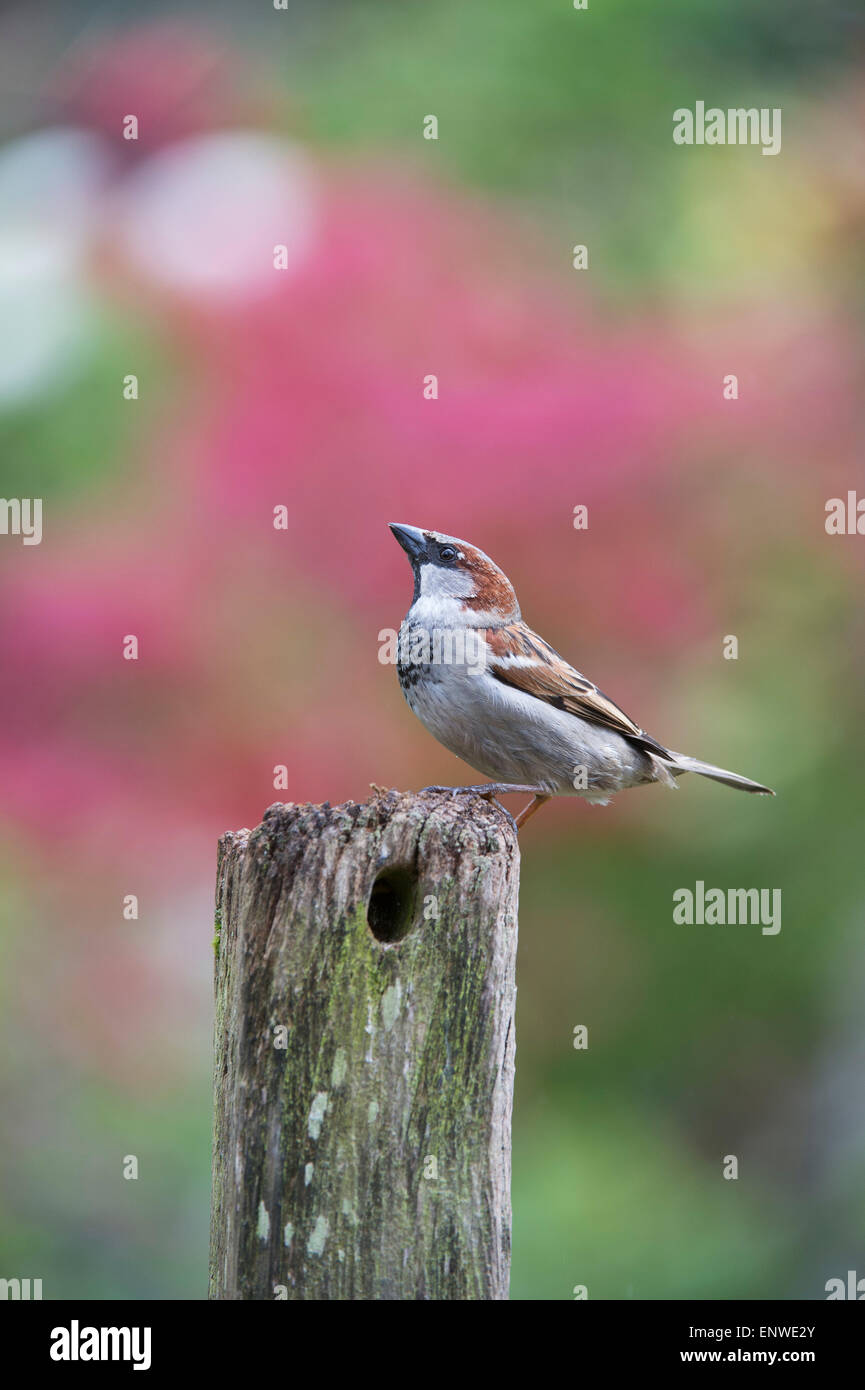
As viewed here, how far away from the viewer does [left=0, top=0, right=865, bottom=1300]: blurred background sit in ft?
16.5

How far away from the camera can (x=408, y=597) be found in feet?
16.8

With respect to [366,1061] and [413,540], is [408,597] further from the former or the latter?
[366,1061]

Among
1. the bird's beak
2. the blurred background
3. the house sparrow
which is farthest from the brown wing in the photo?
the blurred background

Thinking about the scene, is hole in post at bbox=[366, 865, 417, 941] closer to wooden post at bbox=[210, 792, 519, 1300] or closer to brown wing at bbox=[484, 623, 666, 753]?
wooden post at bbox=[210, 792, 519, 1300]

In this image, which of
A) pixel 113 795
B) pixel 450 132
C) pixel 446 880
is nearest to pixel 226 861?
pixel 446 880

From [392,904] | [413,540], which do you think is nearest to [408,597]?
[413,540]

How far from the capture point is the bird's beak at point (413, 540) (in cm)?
377

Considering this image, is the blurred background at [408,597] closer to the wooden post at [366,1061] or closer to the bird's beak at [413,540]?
the bird's beak at [413,540]

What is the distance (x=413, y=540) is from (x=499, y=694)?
58 cm

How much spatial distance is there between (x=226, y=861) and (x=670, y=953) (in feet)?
12.1

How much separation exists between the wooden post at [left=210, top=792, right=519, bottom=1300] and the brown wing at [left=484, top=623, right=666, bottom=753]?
1.45 m

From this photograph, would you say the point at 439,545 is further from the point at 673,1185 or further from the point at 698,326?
the point at 673,1185
